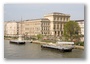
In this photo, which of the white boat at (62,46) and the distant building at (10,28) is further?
the white boat at (62,46)

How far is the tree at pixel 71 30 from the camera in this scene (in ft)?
10.8

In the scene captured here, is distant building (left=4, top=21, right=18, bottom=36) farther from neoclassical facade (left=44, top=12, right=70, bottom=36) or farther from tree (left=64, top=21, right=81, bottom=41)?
tree (left=64, top=21, right=81, bottom=41)

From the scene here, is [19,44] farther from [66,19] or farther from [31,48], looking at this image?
[66,19]

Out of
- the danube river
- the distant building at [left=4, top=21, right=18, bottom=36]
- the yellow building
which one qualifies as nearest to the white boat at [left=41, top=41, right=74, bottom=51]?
the danube river

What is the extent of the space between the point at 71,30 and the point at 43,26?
421mm

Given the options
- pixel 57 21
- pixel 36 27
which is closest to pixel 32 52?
pixel 36 27

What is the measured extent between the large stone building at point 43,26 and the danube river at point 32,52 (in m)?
0.19

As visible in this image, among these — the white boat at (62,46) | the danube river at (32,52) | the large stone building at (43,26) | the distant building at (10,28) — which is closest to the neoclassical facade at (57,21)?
the large stone building at (43,26)

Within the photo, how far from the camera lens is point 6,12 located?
3164 mm

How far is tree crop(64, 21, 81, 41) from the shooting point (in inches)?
129

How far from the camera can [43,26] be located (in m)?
3.35

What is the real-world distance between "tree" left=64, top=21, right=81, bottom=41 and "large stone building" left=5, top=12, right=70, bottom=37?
6cm

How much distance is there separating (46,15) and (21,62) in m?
0.77

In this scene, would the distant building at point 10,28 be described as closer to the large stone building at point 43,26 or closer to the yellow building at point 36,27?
the large stone building at point 43,26
